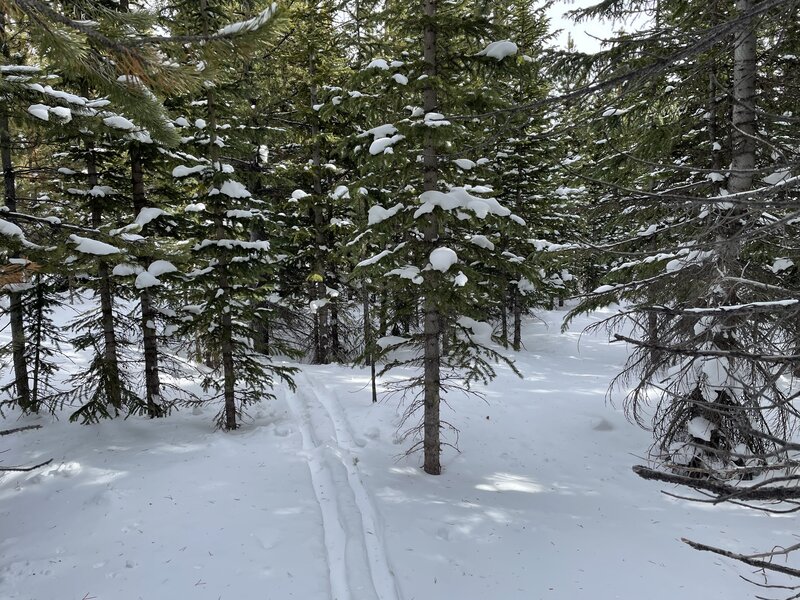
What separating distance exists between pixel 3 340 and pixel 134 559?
21.7 m

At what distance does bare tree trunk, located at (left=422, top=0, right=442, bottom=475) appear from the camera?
7906 mm

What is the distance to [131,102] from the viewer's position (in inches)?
140

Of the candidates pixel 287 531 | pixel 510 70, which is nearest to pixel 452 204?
pixel 510 70

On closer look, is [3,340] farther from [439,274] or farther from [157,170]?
[439,274]

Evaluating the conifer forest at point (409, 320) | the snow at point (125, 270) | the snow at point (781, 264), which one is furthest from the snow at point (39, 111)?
the snow at point (781, 264)

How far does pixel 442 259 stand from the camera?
24.4 feet

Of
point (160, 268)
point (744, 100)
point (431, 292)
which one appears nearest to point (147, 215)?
point (160, 268)

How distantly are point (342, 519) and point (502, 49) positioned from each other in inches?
320

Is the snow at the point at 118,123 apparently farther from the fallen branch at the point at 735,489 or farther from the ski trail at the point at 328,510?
the fallen branch at the point at 735,489

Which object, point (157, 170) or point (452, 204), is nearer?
point (452, 204)

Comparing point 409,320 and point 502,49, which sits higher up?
point 502,49

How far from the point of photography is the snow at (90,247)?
22.6 ft

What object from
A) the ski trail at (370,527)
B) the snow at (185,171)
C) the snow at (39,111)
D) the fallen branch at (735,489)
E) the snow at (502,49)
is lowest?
the ski trail at (370,527)

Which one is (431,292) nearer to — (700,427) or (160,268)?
(700,427)
